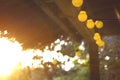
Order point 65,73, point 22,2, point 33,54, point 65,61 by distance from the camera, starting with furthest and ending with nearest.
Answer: point 65,73 → point 65,61 → point 33,54 → point 22,2

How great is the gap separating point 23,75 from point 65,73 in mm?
9829

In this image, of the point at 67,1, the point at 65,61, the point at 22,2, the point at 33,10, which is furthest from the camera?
the point at 65,61

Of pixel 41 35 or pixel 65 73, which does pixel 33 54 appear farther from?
pixel 65 73

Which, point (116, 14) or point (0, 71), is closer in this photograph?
point (116, 14)

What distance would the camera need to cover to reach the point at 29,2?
18.3 feet

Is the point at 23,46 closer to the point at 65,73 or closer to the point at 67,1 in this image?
the point at 67,1

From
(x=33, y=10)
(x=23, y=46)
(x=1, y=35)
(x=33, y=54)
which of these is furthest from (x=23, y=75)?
(x=33, y=10)

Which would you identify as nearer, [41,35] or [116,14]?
[116,14]

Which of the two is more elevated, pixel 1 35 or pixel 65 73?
pixel 65 73

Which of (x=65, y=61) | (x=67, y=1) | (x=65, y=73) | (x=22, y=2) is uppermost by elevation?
(x=65, y=73)

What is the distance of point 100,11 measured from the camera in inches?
276

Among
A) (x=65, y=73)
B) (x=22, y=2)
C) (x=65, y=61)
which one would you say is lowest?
(x=22, y=2)

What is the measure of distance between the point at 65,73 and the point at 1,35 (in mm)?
14738

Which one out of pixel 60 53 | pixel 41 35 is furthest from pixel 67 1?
pixel 60 53
